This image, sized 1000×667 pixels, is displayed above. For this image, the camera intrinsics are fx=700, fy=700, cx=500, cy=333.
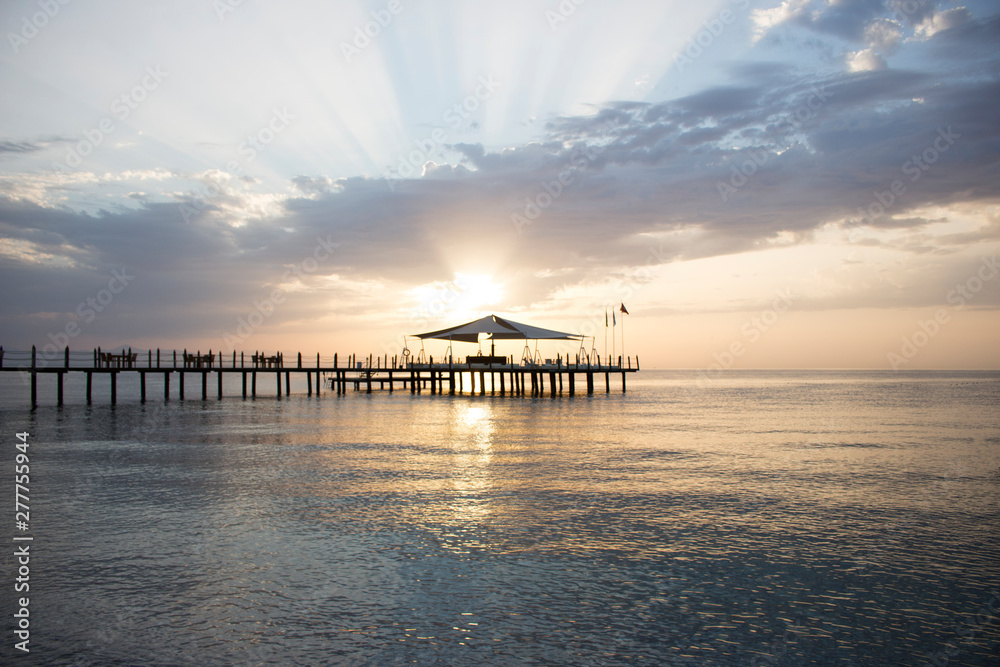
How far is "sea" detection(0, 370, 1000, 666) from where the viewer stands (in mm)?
6875

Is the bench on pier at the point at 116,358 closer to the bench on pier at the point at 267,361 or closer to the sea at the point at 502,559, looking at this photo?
the bench on pier at the point at 267,361

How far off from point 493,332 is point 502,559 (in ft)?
127

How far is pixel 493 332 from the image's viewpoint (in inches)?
1891

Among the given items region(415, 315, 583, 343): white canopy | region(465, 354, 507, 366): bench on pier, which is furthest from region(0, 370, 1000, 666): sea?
region(465, 354, 507, 366): bench on pier

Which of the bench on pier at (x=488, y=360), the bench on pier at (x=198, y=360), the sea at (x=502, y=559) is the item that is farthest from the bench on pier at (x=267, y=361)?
the sea at (x=502, y=559)

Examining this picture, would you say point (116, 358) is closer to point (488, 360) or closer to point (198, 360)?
point (198, 360)

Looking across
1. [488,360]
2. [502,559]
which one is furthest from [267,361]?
[502,559]

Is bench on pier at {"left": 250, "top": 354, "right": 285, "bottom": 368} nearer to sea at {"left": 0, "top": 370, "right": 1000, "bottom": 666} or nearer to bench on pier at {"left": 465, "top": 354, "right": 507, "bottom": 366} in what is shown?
bench on pier at {"left": 465, "top": 354, "right": 507, "bottom": 366}

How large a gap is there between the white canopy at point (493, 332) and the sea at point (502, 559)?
27.4m

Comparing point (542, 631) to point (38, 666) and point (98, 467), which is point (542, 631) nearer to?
point (38, 666)

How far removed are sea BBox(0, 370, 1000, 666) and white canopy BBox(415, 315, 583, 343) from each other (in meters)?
27.4

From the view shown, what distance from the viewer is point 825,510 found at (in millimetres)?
12961

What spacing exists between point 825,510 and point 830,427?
20322 millimetres

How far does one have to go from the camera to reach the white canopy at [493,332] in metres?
48.1
